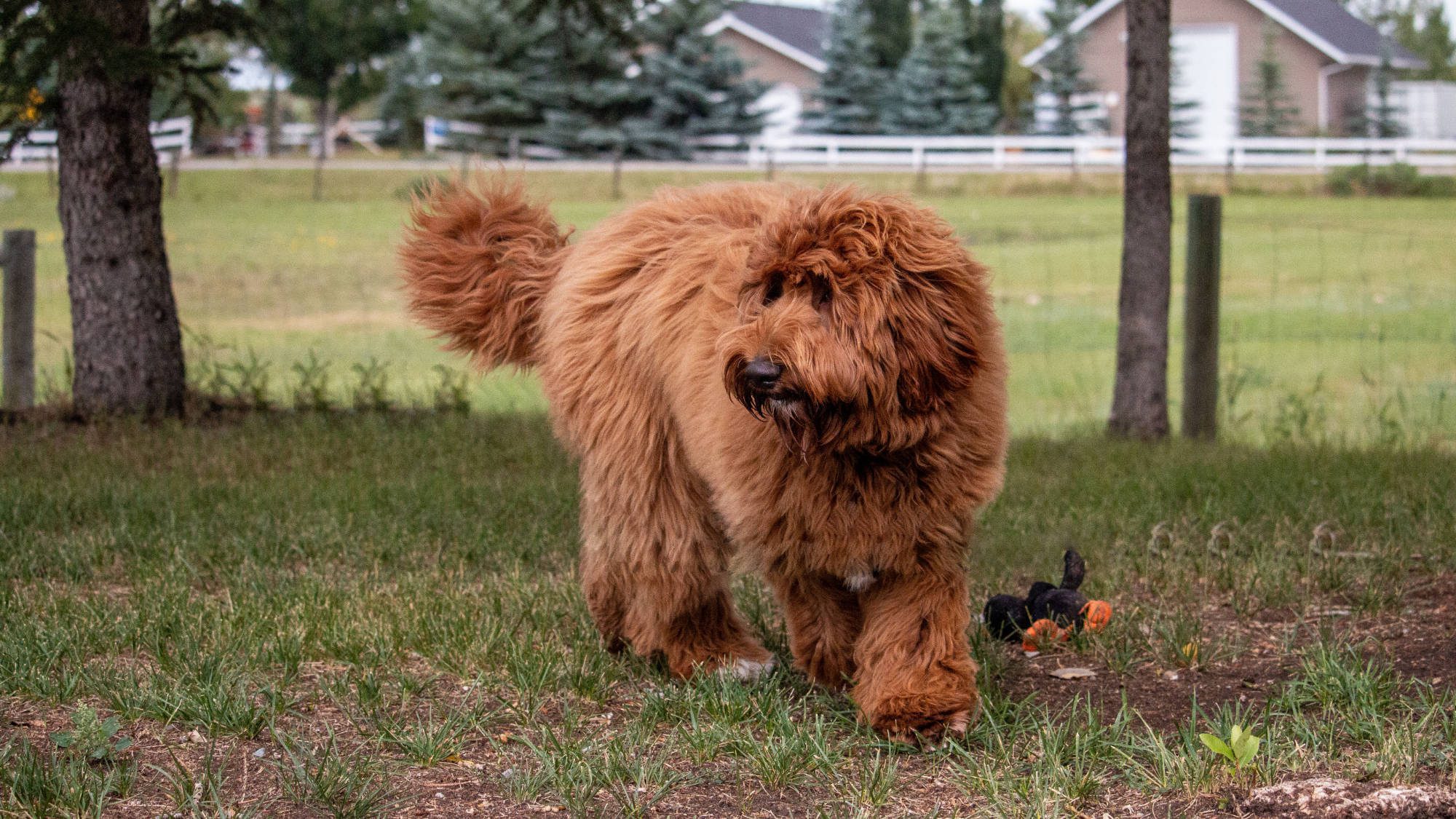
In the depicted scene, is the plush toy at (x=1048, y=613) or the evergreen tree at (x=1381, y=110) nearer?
the plush toy at (x=1048, y=613)

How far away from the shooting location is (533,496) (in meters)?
7.05

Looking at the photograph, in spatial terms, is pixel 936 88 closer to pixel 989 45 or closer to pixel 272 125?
pixel 989 45

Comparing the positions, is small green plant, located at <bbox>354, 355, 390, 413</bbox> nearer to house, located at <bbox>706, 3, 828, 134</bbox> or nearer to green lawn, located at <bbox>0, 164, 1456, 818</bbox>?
green lawn, located at <bbox>0, 164, 1456, 818</bbox>

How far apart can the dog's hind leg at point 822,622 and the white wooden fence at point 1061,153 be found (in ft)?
95.7

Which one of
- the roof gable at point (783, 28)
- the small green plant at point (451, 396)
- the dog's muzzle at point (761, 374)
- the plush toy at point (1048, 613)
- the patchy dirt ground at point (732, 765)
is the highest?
the roof gable at point (783, 28)

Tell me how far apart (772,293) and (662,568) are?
115cm

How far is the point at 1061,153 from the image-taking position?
38.6 metres

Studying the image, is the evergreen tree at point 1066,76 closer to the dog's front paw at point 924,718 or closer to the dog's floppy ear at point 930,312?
the dog's floppy ear at point 930,312

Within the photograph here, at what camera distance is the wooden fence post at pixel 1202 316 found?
28.2 ft

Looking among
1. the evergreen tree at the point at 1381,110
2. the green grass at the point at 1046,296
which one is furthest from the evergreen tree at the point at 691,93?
the evergreen tree at the point at 1381,110

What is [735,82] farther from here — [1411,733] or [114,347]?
[1411,733]

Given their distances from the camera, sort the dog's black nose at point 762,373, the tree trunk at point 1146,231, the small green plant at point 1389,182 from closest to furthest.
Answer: the dog's black nose at point 762,373
the tree trunk at point 1146,231
the small green plant at point 1389,182

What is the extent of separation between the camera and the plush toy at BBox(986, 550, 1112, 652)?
496cm

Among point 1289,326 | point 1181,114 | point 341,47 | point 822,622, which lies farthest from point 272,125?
point 822,622
